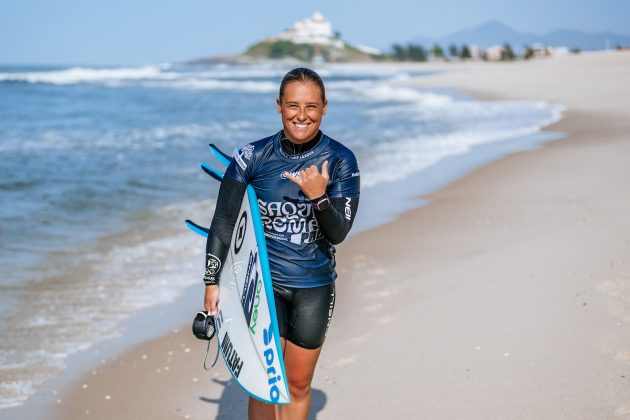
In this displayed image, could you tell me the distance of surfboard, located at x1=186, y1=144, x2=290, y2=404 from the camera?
2943 mm

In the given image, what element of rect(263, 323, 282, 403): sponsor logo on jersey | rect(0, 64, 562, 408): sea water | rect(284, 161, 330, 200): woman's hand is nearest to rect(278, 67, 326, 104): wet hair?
rect(284, 161, 330, 200): woman's hand

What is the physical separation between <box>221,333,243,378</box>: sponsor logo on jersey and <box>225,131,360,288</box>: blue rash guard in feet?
1.25

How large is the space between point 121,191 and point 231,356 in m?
8.59

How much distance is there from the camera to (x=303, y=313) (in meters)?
3.03

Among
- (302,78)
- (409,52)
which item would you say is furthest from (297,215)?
(409,52)

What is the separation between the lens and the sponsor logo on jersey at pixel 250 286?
302 centimetres

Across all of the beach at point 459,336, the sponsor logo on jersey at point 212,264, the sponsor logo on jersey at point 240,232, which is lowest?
the beach at point 459,336

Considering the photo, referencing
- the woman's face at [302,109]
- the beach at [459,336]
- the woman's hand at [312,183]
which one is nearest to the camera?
the woman's hand at [312,183]

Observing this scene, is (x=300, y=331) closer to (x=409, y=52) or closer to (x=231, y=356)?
(x=231, y=356)

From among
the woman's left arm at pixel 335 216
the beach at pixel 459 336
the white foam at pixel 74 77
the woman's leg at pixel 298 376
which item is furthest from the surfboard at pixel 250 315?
the white foam at pixel 74 77

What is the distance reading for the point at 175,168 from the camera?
1366 centimetres

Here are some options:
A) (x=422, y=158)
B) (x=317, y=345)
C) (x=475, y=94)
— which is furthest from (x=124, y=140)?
(x=475, y=94)

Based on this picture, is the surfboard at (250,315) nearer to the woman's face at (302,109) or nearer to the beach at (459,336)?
the woman's face at (302,109)

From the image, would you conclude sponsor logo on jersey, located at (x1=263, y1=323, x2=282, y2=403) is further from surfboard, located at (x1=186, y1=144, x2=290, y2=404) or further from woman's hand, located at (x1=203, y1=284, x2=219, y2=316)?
woman's hand, located at (x1=203, y1=284, x2=219, y2=316)
